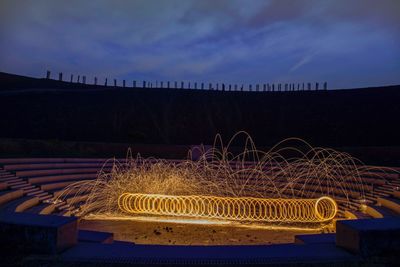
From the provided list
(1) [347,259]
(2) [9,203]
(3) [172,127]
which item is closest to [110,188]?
(2) [9,203]

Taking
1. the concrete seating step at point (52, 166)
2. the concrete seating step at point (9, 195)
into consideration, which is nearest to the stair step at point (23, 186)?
the concrete seating step at point (9, 195)

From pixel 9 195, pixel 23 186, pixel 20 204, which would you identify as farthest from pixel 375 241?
pixel 23 186

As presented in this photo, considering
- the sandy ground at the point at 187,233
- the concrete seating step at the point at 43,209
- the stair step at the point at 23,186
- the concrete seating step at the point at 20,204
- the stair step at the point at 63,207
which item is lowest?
the sandy ground at the point at 187,233

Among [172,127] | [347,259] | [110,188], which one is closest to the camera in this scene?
[347,259]

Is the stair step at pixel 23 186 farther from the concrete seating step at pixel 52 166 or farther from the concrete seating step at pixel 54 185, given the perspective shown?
the concrete seating step at pixel 52 166

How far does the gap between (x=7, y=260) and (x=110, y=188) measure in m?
10.2

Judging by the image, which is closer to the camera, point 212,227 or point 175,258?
point 175,258

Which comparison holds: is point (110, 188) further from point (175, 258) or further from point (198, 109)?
point (198, 109)

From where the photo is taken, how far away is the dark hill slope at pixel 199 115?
40.6m

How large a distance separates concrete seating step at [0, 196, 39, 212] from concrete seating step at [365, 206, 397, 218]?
911 cm

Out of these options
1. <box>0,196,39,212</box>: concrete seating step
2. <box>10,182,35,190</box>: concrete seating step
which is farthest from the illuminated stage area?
<box>0,196,39,212</box>: concrete seating step

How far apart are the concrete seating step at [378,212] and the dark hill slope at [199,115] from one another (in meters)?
27.9

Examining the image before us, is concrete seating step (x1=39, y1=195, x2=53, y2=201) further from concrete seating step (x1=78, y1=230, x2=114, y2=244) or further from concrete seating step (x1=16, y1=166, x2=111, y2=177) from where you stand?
concrete seating step (x1=78, y1=230, x2=114, y2=244)

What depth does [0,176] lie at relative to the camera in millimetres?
13523
